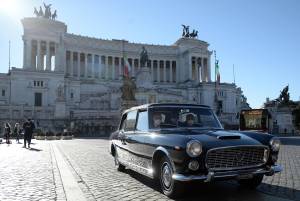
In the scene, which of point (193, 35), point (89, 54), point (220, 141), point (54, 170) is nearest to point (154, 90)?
point (89, 54)

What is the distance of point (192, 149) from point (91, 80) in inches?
3266

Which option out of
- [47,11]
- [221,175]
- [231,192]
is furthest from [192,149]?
[47,11]

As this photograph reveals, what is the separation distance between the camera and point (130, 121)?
35.5 feet

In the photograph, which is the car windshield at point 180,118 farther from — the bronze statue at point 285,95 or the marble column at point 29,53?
the marble column at point 29,53

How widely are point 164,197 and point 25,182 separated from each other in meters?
4.04

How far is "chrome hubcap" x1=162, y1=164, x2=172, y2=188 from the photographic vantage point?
7721 millimetres

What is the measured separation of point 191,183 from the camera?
721 cm

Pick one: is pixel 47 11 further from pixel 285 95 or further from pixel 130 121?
pixel 130 121

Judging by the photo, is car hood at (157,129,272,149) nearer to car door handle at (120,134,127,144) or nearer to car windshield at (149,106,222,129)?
car windshield at (149,106,222,129)

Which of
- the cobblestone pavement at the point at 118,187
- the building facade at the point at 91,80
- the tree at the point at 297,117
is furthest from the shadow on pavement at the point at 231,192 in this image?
the tree at the point at 297,117

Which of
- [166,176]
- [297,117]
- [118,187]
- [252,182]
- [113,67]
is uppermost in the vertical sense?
[113,67]

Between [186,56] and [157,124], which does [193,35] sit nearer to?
[186,56]

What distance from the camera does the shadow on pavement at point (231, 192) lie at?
752cm

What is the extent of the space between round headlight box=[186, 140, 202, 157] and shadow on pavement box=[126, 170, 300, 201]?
1.92 feet
